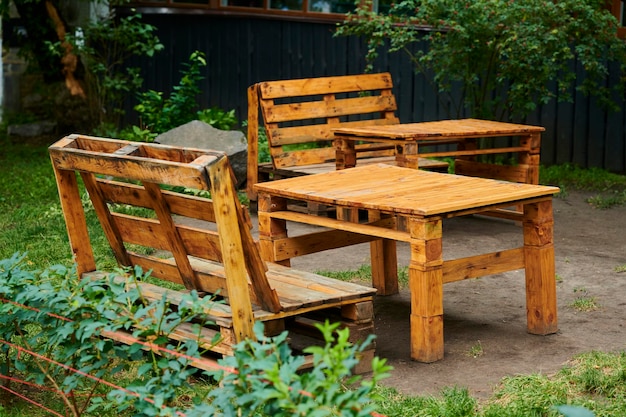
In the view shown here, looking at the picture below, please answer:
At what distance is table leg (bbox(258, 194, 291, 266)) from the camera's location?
208 inches

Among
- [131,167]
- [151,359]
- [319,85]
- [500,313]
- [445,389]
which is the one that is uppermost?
[131,167]

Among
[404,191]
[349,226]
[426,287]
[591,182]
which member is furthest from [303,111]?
[426,287]

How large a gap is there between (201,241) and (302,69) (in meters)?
9.45

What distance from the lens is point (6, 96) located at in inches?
623

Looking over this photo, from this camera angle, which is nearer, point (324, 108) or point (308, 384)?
point (308, 384)

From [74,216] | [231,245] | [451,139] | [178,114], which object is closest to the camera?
[231,245]

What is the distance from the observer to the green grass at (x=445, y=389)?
3980 millimetres

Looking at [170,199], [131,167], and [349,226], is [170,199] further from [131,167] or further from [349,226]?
[349,226]

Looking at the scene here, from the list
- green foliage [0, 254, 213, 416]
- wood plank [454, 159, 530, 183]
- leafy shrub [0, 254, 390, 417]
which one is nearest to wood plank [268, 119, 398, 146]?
wood plank [454, 159, 530, 183]

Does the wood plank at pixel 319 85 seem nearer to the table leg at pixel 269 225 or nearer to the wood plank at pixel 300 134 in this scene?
the wood plank at pixel 300 134

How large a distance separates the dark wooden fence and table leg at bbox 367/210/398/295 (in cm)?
513

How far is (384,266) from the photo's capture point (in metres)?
6.06

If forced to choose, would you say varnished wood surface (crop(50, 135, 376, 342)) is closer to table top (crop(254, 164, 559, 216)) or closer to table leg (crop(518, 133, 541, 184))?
table top (crop(254, 164, 559, 216))

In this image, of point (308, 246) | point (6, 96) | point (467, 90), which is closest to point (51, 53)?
point (6, 96)
